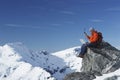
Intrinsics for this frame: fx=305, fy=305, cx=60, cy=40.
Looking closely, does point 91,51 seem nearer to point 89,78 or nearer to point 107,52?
point 107,52

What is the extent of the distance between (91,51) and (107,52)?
1.67 meters

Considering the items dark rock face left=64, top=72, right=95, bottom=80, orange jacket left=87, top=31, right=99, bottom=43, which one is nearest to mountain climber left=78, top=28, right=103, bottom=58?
orange jacket left=87, top=31, right=99, bottom=43

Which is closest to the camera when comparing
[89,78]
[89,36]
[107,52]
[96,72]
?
[89,78]

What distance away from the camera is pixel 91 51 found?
1240 inches

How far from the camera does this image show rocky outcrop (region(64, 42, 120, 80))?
29.6 meters

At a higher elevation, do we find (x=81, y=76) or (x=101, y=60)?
(x=101, y=60)

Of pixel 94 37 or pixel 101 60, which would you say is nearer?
pixel 101 60

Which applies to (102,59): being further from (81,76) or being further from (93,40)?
(81,76)

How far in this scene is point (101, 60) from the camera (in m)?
30.5

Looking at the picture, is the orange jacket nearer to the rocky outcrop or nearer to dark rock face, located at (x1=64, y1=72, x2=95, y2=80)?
the rocky outcrop

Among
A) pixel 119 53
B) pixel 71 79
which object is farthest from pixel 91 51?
pixel 71 79

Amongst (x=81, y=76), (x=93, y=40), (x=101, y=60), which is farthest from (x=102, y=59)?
(x=81, y=76)

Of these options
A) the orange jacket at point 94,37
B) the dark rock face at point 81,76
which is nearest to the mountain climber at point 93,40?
the orange jacket at point 94,37

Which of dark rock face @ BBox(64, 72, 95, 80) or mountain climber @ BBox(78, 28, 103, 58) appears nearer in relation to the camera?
dark rock face @ BBox(64, 72, 95, 80)
